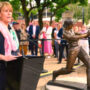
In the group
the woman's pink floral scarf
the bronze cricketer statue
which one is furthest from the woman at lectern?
the bronze cricketer statue

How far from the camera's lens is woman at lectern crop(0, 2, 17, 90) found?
2.92 meters

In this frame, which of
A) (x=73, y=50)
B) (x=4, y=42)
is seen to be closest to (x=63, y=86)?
(x=73, y=50)

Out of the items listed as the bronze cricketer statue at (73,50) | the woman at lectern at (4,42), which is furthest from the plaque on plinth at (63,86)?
the woman at lectern at (4,42)

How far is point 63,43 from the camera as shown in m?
12.1

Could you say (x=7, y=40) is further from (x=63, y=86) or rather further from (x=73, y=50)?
(x=63, y=86)

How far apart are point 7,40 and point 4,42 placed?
4 centimetres

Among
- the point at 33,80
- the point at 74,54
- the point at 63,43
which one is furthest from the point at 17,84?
the point at 63,43

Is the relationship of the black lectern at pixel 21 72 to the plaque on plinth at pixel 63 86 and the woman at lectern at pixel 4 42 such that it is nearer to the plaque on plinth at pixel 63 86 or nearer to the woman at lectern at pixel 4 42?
the woman at lectern at pixel 4 42

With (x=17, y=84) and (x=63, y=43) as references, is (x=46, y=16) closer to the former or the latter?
(x=63, y=43)

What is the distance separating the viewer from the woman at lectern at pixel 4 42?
2924 mm

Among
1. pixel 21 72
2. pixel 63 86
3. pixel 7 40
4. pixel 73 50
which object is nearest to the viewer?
pixel 21 72

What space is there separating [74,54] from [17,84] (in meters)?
3.47

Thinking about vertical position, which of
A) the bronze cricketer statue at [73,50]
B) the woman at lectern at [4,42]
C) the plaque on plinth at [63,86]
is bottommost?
the plaque on plinth at [63,86]

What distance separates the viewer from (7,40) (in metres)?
2.98
